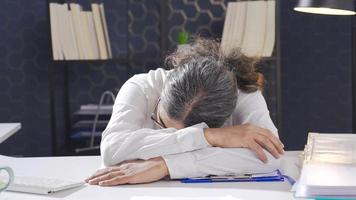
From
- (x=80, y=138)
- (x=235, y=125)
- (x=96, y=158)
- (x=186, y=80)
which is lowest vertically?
(x=80, y=138)

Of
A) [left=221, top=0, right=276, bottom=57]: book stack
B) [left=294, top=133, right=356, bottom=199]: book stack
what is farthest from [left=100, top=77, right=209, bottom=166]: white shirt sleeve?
[left=221, top=0, right=276, bottom=57]: book stack

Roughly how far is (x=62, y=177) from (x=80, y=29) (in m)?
1.72

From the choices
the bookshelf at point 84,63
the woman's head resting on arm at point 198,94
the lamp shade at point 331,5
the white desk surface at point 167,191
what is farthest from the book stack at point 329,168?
the bookshelf at point 84,63

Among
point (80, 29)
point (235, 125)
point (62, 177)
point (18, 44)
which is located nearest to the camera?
point (62, 177)

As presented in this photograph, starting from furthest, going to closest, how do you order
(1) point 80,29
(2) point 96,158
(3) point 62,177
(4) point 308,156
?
(1) point 80,29 → (2) point 96,158 → (3) point 62,177 → (4) point 308,156

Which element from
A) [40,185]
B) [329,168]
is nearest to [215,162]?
[329,168]

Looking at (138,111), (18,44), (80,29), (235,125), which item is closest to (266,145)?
(235,125)

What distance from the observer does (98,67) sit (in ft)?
11.2

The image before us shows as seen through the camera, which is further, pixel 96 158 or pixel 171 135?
pixel 96 158

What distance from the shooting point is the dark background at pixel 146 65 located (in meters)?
3.37

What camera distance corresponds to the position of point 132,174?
1420 millimetres

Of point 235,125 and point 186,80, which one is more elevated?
point 186,80

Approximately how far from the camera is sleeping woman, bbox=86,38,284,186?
1446 mm

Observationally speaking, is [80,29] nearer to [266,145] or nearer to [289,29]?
[289,29]
